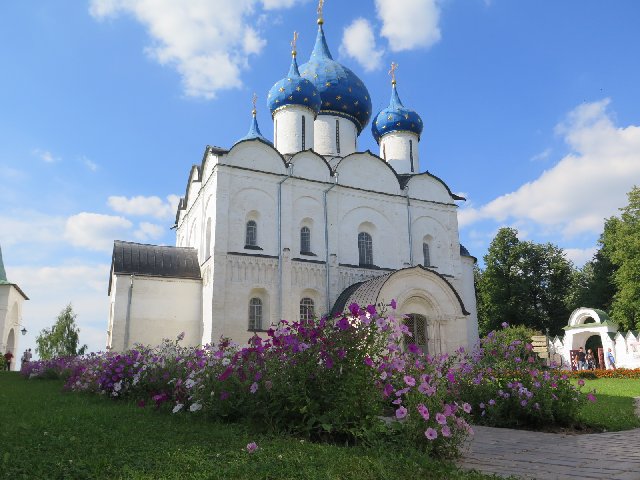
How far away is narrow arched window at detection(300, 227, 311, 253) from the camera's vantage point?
18547 mm

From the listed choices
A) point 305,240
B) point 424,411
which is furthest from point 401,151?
point 424,411

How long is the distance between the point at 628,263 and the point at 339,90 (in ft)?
54.6

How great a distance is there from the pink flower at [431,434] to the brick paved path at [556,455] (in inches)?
11.8

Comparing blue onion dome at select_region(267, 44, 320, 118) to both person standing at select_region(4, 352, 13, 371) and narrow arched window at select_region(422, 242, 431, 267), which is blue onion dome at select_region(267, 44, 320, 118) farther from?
person standing at select_region(4, 352, 13, 371)

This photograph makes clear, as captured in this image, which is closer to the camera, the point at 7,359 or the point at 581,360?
the point at 7,359

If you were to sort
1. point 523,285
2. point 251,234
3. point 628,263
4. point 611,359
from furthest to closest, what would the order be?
1. point 523,285
2. point 628,263
3. point 611,359
4. point 251,234

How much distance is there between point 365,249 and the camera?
64.4 ft

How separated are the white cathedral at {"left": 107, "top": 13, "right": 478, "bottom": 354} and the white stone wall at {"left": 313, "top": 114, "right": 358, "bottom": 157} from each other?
705mm

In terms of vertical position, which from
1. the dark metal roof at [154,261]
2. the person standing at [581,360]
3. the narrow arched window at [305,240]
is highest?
the narrow arched window at [305,240]

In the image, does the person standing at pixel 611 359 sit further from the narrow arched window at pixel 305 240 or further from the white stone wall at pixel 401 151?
the narrow arched window at pixel 305 240

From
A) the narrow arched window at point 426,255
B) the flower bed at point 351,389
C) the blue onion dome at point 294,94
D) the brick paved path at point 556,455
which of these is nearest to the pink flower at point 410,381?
the flower bed at point 351,389

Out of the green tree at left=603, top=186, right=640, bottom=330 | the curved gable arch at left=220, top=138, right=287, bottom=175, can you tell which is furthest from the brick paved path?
the green tree at left=603, top=186, right=640, bottom=330

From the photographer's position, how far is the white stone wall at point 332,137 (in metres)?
22.4

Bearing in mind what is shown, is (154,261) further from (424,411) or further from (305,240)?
(424,411)
